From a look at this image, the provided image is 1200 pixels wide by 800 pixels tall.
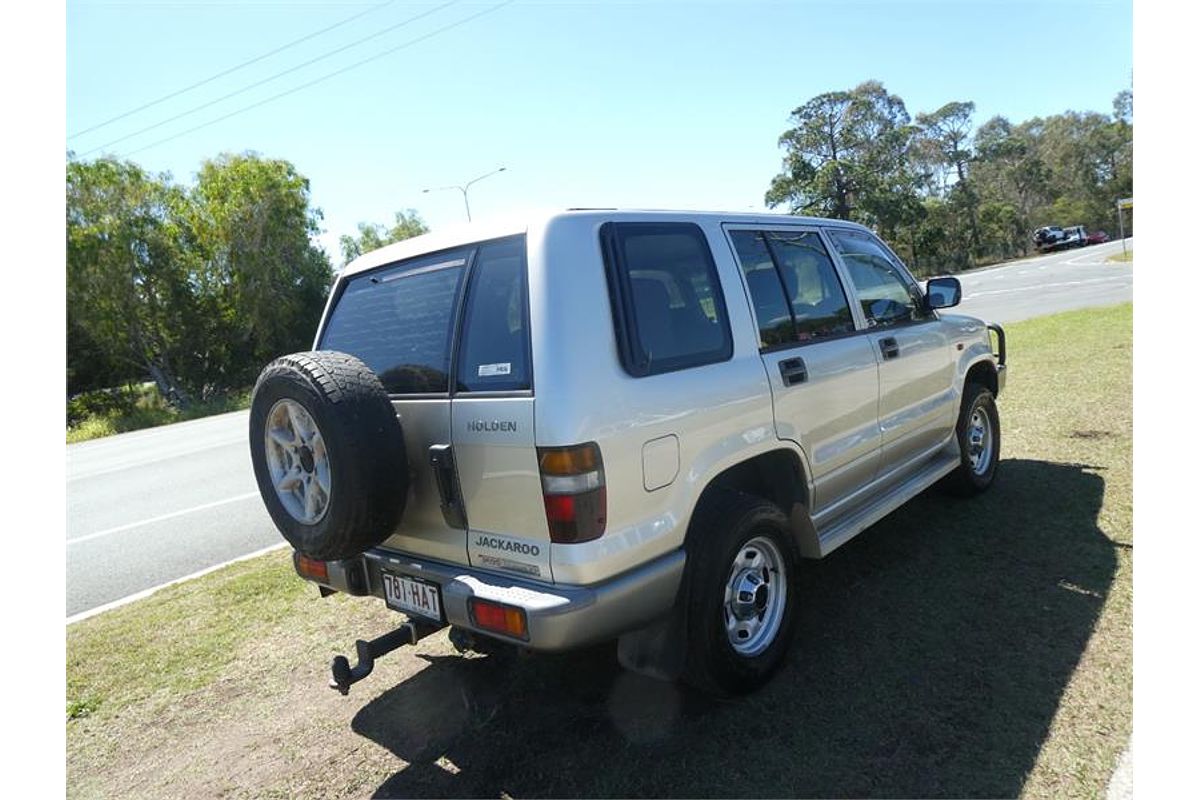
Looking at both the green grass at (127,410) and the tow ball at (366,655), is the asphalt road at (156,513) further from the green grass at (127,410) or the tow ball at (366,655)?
the green grass at (127,410)

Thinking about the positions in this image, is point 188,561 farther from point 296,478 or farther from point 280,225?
point 280,225

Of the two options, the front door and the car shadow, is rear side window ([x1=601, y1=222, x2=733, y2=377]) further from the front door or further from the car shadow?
the car shadow

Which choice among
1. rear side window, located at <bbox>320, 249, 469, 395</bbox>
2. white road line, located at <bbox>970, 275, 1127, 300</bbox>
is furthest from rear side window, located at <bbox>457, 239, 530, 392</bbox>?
white road line, located at <bbox>970, 275, 1127, 300</bbox>

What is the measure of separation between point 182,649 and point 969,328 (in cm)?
540

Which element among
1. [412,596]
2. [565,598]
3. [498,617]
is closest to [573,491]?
[565,598]

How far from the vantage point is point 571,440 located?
2363mm

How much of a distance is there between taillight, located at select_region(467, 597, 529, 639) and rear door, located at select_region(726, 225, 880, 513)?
1438mm

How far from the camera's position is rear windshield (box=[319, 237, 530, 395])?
103 inches

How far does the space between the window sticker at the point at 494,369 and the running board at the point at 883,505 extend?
5.77 ft

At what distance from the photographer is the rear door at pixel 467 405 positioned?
2.50 metres

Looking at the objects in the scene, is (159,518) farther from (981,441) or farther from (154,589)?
(981,441)

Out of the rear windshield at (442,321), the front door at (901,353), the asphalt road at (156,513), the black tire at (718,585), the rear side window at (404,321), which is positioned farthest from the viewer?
the asphalt road at (156,513)

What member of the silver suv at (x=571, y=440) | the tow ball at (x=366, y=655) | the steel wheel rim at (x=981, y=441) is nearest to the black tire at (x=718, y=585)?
the silver suv at (x=571, y=440)

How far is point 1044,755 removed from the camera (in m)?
2.47
